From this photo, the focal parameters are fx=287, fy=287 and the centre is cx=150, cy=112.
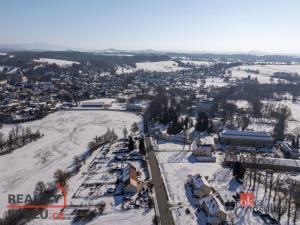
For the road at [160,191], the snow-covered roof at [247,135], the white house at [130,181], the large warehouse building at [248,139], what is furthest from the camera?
the snow-covered roof at [247,135]

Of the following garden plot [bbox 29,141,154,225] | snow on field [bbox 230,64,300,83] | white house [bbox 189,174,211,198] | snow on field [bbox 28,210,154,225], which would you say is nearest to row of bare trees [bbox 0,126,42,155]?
garden plot [bbox 29,141,154,225]

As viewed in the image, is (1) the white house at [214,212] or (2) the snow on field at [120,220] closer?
(2) the snow on field at [120,220]

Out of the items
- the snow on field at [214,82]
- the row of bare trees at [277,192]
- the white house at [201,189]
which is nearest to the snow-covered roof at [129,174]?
the white house at [201,189]

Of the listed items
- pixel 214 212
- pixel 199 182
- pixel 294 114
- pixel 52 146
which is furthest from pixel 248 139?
pixel 52 146

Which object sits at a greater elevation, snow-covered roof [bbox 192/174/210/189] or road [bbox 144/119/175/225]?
snow-covered roof [bbox 192/174/210/189]

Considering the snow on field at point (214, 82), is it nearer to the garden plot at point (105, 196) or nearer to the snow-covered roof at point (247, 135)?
the snow-covered roof at point (247, 135)

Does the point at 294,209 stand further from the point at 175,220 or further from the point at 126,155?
the point at 126,155

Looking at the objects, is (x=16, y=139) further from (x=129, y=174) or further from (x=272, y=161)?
(x=272, y=161)

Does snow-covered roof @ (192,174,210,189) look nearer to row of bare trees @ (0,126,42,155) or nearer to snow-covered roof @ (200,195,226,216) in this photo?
snow-covered roof @ (200,195,226,216)
